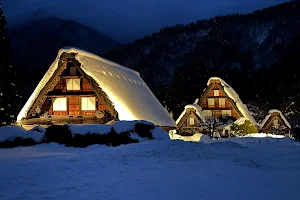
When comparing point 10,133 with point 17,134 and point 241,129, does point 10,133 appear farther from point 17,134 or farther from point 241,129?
point 241,129

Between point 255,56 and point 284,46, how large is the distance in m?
10.1

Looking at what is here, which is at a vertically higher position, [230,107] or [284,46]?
[284,46]

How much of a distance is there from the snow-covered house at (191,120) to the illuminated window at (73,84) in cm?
2047

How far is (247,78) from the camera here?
7056cm

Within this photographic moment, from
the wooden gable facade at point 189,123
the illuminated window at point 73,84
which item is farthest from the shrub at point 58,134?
the wooden gable facade at point 189,123

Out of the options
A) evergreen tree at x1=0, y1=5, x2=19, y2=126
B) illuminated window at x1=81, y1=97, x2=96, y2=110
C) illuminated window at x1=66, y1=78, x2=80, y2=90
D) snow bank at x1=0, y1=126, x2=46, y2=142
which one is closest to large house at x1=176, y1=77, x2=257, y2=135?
illuminated window at x1=81, y1=97, x2=96, y2=110

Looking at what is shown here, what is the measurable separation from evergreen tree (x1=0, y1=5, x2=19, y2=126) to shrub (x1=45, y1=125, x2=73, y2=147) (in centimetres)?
955

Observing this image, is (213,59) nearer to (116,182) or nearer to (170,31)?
(170,31)

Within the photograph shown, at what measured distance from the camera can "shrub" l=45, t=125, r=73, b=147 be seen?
15.9 meters

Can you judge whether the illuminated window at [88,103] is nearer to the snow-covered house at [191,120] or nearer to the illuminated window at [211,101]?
the snow-covered house at [191,120]

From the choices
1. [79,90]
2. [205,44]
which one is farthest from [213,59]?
[79,90]

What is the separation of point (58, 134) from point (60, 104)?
33.8 feet

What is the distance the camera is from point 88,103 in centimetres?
2525

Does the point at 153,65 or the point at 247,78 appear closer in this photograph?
the point at 247,78
